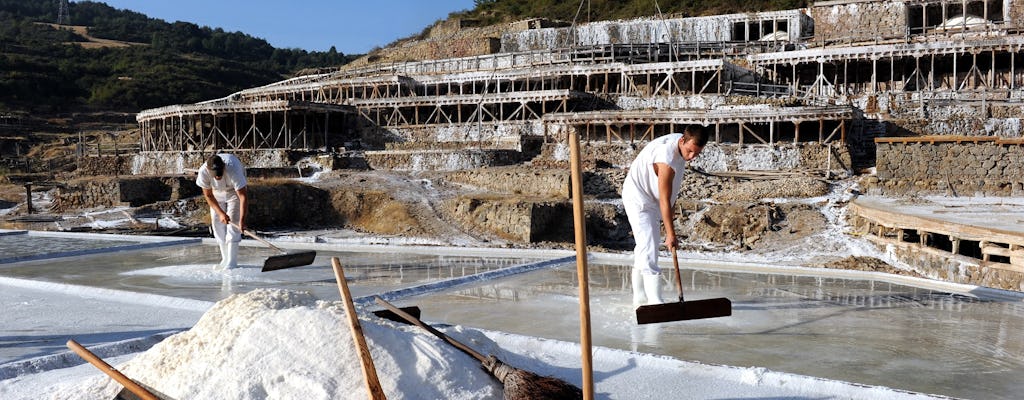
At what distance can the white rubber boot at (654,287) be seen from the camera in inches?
243

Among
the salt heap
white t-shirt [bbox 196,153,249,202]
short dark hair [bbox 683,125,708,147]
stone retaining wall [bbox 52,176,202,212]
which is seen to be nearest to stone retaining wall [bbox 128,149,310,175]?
stone retaining wall [bbox 52,176,202,212]

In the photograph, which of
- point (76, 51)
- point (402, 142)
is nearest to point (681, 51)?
point (402, 142)

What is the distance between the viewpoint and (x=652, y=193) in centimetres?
622

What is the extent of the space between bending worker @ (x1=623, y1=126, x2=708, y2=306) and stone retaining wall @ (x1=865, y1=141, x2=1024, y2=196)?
66.0ft

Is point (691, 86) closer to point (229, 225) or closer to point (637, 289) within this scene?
point (229, 225)

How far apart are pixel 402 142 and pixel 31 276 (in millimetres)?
30044

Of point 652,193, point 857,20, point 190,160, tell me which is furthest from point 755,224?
point 190,160

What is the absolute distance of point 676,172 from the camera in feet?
19.7

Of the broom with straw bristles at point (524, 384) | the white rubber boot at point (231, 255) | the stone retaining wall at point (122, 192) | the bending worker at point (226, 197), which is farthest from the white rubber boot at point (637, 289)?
the stone retaining wall at point (122, 192)

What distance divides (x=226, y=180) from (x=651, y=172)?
5.17 meters

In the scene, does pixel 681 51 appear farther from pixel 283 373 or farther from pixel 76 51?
pixel 76 51

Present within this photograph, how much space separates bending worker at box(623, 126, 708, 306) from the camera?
5.93 m

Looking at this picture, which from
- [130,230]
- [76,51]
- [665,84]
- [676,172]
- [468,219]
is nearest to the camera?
[676,172]

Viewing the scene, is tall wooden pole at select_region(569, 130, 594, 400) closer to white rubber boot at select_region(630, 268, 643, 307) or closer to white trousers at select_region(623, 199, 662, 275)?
white trousers at select_region(623, 199, 662, 275)
